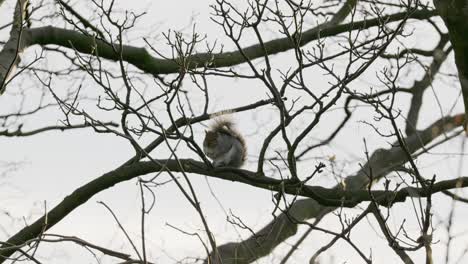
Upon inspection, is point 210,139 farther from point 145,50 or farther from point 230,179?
point 230,179

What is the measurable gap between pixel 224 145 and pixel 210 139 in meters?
0.14

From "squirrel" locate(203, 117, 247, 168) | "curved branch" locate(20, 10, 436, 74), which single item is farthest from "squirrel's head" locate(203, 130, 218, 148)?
"curved branch" locate(20, 10, 436, 74)

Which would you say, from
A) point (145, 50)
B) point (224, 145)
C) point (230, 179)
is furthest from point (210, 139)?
point (230, 179)

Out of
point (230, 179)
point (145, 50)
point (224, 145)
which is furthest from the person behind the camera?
point (145, 50)

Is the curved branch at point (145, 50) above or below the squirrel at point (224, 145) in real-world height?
above

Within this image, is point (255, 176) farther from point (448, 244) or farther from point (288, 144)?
point (448, 244)

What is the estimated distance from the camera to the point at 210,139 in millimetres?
6336

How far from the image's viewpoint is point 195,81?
4184 millimetres

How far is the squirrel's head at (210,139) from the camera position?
6290mm

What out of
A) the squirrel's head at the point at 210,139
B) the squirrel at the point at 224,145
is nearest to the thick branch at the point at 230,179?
the squirrel at the point at 224,145

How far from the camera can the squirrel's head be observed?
6.29 metres

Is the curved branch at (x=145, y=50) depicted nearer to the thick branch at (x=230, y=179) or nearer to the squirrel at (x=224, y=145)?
the squirrel at (x=224, y=145)

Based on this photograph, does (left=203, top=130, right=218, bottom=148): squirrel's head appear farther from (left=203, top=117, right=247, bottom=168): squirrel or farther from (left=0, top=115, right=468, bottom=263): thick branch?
(left=0, top=115, right=468, bottom=263): thick branch

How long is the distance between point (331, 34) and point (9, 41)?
2804 millimetres
